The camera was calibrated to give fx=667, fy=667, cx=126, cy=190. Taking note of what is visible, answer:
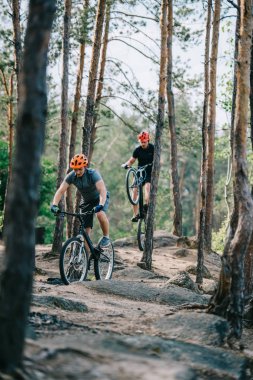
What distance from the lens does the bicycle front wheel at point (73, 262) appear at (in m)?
10.7

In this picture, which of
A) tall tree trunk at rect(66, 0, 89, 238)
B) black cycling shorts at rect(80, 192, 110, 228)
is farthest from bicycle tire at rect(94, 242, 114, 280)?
tall tree trunk at rect(66, 0, 89, 238)

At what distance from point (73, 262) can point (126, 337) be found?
4809 millimetres

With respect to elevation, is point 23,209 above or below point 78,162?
below

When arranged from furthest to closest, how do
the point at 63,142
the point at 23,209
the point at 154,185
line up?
1. the point at 63,142
2. the point at 154,185
3. the point at 23,209

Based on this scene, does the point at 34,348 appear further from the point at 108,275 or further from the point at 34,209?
the point at 108,275

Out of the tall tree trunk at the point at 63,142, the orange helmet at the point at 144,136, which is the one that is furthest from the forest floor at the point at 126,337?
the tall tree trunk at the point at 63,142

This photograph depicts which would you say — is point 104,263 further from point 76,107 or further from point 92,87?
point 76,107

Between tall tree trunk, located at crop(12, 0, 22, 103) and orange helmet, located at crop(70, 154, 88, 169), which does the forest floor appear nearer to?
orange helmet, located at crop(70, 154, 88, 169)

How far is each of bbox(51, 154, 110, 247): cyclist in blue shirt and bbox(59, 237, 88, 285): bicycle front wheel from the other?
549 millimetres

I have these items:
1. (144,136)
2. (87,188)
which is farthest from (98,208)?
(144,136)

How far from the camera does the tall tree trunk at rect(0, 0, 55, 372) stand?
4.44 metres

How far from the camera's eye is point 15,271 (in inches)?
177

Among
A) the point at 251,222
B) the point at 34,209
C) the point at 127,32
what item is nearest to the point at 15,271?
the point at 34,209

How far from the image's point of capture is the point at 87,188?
11.2 meters
